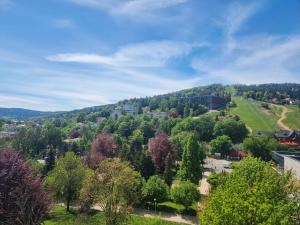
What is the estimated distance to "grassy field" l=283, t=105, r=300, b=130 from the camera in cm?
12033

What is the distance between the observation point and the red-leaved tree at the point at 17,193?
23.4 meters

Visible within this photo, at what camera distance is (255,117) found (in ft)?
446

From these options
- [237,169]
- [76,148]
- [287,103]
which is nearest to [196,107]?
[287,103]

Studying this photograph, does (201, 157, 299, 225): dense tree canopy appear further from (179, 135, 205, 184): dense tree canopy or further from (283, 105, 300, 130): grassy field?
(283, 105, 300, 130): grassy field

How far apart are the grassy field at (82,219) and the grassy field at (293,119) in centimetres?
9993

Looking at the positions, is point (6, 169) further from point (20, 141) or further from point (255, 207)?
point (20, 141)

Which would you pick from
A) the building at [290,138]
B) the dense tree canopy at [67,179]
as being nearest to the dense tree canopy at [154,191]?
the dense tree canopy at [67,179]

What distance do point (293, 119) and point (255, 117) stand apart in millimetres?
14438

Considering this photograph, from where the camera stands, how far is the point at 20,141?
94.4 metres

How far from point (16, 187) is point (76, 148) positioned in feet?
209

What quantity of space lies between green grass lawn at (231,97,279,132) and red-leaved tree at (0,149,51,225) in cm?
9965

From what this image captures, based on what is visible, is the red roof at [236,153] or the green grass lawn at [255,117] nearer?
the red roof at [236,153]

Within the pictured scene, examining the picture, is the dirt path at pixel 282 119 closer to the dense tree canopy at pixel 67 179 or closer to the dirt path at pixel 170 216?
the dirt path at pixel 170 216

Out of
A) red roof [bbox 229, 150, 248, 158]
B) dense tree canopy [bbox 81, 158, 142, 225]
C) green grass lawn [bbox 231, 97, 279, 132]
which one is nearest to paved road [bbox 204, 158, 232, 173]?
red roof [bbox 229, 150, 248, 158]
